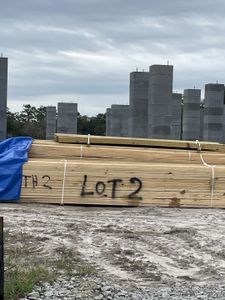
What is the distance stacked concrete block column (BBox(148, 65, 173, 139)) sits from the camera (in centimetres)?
2172

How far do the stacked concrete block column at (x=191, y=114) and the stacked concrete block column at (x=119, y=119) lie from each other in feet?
20.7

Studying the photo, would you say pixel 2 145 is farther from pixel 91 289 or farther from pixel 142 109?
pixel 142 109

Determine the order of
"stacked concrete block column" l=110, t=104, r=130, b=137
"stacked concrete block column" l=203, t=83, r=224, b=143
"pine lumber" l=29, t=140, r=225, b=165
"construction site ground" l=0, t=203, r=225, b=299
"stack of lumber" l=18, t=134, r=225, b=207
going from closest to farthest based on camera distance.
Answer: "construction site ground" l=0, t=203, r=225, b=299, "stack of lumber" l=18, t=134, r=225, b=207, "pine lumber" l=29, t=140, r=225, b=165, "stacked concrete block column" l=203, t=83, r=224, b=143, "stacked concrete block column" l=110, t=104, r=130, b=137

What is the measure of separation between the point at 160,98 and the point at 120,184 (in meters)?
10.9

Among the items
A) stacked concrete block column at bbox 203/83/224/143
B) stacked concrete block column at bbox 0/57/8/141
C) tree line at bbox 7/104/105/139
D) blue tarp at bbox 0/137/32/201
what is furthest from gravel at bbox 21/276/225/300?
tree line at bbox 7/104/105/139

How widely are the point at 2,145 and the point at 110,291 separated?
7602 millimetres

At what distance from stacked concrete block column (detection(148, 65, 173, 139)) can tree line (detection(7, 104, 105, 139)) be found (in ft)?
98.5

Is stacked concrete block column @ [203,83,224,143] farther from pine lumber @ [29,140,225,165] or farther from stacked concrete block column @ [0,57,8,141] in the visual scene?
pine lumber @ [29,140,225,165]

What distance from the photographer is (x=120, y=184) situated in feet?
37.5

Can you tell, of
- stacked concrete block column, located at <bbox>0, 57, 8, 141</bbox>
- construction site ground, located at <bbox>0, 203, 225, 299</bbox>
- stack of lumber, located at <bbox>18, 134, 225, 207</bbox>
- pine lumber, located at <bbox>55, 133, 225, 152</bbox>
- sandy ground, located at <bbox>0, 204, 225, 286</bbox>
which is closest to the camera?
construction site ground, located at <bbox>0, 203, 225, 299</bbox>

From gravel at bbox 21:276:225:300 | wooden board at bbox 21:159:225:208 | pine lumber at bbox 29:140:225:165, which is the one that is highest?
pine lumber at bbox 29:140:225:165

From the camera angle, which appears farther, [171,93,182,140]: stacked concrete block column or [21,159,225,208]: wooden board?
[171,93,182,140]: stacked concrete block column

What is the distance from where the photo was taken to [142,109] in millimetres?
25250

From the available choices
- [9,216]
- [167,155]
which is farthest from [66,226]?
[167,155]
